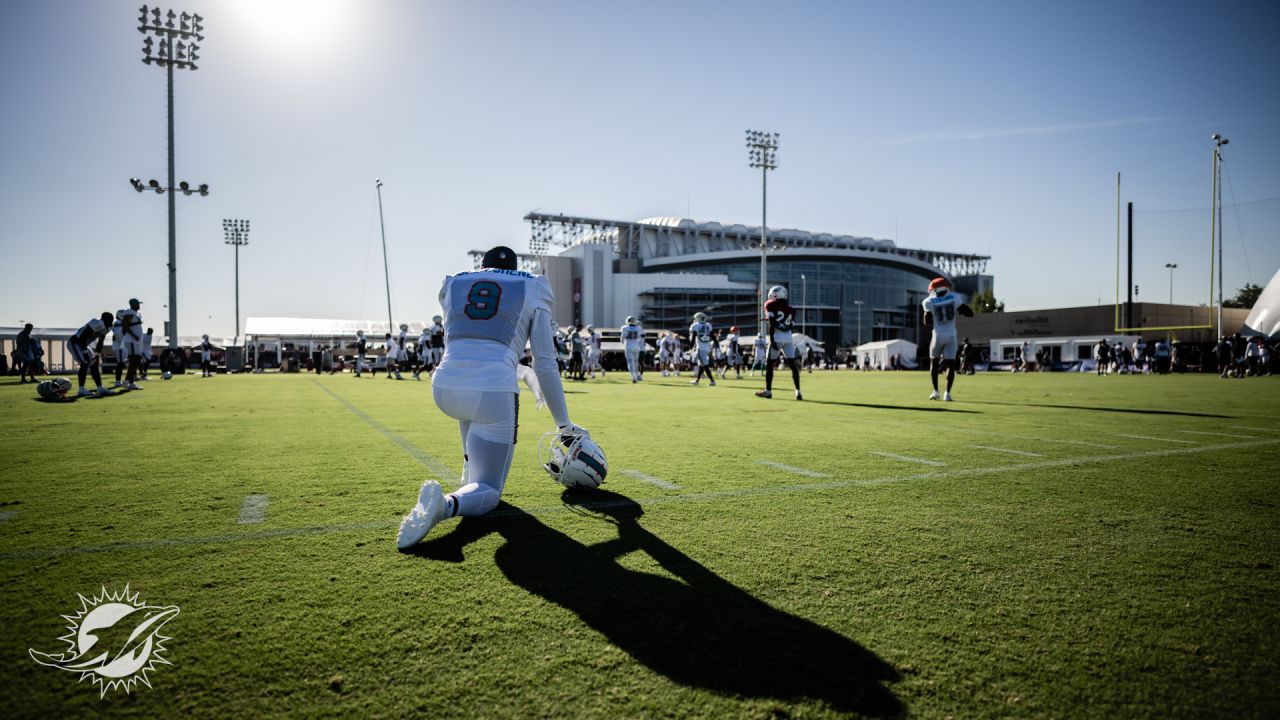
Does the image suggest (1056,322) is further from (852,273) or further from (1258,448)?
(1258,448)

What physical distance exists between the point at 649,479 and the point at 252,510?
105 inches

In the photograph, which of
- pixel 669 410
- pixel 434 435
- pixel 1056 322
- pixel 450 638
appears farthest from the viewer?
pixel 1056 322

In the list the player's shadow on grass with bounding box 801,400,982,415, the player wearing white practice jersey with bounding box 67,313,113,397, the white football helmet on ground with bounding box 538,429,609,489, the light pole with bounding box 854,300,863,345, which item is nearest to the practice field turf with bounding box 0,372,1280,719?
the white football helmet on ground with bounding box 538,429,609,489

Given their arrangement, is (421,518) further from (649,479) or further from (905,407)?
(905,407)

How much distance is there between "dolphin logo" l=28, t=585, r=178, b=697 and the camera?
1.99 m

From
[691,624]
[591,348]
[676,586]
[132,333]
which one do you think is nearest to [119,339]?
[132,333]

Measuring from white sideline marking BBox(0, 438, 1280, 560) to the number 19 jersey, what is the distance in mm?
870

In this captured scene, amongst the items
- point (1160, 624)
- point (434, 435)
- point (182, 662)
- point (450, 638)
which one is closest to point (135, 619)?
point (182, 662)

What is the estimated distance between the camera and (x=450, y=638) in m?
2.15

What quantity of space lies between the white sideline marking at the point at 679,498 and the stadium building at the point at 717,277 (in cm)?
8962

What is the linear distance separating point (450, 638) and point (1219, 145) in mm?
53889

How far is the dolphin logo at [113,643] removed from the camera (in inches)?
78.4

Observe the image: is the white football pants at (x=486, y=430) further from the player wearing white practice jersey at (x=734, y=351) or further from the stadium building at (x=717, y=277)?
the stadium building at (x=717, y=277)

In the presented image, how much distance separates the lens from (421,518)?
3.10 m
